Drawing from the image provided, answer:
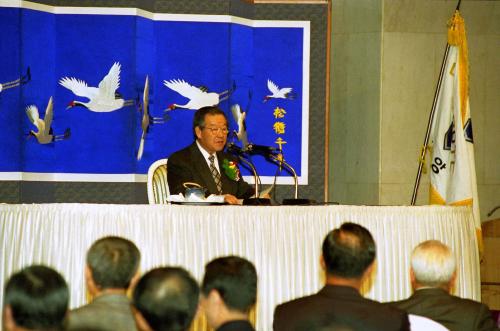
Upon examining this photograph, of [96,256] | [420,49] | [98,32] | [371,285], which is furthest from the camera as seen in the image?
[420,49]

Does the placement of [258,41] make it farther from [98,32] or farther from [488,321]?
[488,321]

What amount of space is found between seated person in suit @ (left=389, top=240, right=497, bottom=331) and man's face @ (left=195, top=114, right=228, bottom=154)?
238cm

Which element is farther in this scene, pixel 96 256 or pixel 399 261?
pixel 399 261

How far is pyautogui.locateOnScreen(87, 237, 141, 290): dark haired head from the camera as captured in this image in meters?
2.60

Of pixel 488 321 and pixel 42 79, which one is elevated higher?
pixel 42 79

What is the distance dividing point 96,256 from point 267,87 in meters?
4.32

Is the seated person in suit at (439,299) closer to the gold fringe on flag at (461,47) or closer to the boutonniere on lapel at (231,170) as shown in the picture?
the boutonniere on lapel at (231,170)

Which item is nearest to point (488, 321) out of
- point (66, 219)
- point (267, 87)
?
point (66, 219)

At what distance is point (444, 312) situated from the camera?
294 centimetres

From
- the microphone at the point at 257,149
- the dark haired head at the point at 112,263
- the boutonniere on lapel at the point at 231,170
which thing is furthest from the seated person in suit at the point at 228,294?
the boutonniere on lapel at the point at 231,170

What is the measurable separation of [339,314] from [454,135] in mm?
3697

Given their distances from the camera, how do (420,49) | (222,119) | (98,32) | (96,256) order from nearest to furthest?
(96,256)
(222,119)
(98,32)
(420,49)

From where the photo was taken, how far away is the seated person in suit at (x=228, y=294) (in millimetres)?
2342

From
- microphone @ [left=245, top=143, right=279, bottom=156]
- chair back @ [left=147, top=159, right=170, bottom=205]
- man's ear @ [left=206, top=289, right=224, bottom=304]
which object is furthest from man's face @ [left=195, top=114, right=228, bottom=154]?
man's ear @ [left=206, top=289, right=224, bottom=304]
